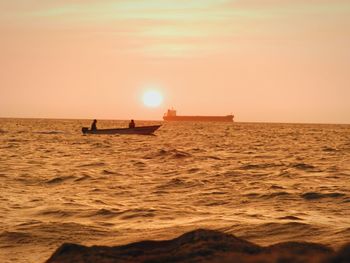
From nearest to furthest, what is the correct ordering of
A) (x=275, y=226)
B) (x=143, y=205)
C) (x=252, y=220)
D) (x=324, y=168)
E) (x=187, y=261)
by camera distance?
(x=187, y=261), (x=275, y=226), (x=252, y=220), (x=143, y=205), (x=324, y=168)

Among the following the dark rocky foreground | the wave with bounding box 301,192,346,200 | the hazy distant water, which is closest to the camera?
the dark rocky foreground

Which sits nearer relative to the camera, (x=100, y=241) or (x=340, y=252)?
(x=340, y=252)

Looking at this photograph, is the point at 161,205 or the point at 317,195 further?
the point at 317,195

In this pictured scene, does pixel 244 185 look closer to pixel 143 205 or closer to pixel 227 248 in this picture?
pixel 143 205

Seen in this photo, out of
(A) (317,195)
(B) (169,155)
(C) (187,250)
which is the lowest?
(B) (169,155)

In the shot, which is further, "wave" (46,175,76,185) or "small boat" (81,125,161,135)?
"small boat" (81,125,161,135)

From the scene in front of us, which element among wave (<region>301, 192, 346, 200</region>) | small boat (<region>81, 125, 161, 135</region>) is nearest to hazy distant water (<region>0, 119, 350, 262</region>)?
wave (<region>301, 192, 346, 200</region>)

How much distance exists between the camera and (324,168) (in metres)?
23.7

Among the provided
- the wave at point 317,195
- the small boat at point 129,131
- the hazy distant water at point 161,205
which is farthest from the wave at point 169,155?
the small boat at point 129,131

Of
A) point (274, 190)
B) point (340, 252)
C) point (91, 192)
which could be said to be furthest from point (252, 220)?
point (340, 252)

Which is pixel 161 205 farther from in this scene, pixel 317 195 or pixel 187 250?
pixel 187 250

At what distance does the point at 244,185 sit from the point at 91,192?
→ 5.02 m

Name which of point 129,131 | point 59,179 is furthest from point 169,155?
point 129,131

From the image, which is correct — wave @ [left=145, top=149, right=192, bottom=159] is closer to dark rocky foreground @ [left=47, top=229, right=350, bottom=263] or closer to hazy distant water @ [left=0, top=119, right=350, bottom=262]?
hazy distant water @ [left=0, top=119, right=350, bottom=262]
